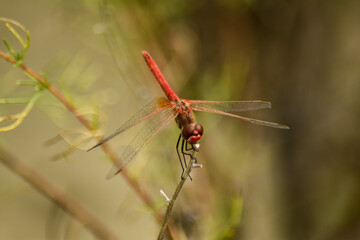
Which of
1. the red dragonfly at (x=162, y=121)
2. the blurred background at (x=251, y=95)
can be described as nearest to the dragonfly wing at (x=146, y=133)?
the red dragonfly at (x=162, y=121)

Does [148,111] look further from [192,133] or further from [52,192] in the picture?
[52,192]

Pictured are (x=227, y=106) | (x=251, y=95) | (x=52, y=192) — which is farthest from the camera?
(x=251, y=95)

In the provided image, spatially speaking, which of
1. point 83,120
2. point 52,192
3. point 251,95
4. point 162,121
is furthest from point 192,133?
point 251,95


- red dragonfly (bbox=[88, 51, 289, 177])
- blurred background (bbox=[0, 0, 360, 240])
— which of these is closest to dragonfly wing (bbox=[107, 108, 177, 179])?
red dragonfly (bbox=[88, 51, 289, 177])

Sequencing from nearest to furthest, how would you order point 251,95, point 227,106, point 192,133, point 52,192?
point 192,133 < point 227,106 < point 52,192 < point 251,95

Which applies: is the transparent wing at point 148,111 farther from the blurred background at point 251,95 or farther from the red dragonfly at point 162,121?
Answer: the blurred background at point 251,95

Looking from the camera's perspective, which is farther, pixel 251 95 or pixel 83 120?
pixel 251 95

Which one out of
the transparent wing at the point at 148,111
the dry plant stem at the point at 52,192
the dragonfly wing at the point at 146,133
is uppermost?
the transparent wing at the point at 148,111
